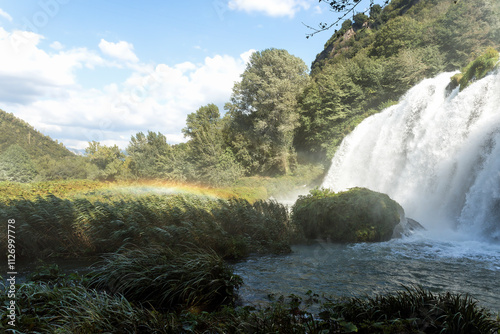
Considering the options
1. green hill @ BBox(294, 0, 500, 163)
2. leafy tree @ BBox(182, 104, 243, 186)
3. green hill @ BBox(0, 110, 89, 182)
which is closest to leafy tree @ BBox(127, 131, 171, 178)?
leafy tree @ BBox(182, 104, 243, 186)

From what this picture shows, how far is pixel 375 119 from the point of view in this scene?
22922 millimetres

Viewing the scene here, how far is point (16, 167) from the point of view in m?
39.2

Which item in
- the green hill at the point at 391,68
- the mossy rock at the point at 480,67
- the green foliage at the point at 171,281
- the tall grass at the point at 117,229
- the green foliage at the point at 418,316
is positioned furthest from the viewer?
the green hill at the point at 391,68

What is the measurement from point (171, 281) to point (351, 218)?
789 centimetres

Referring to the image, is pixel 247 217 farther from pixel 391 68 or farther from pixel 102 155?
pixel 102 155

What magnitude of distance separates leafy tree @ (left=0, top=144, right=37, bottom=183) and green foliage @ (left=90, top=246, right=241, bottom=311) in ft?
139

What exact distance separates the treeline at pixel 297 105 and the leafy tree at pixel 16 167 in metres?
0.16

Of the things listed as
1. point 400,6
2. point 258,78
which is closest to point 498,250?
point 258,78

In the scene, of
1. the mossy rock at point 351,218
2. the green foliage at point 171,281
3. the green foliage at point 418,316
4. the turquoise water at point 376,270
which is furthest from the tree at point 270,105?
the green foliage at point 418,316

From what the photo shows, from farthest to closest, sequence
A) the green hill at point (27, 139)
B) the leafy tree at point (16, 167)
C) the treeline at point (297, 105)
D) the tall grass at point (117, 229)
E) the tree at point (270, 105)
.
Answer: the green hill at point (27, 139) < the leafy tree at point (16, 167) < the tree at point (270, 105) < the treeline at point (297, 105) < the tall grass at point (117, 229)

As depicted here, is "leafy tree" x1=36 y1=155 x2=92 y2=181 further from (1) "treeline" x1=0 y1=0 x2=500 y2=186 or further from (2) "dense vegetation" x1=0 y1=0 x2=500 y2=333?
(2) "dense vegetation" x1=0 y1=0 x2=500 y2=333

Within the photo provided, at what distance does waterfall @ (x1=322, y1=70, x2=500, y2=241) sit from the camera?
11031 millimetres

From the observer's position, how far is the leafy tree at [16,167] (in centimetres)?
3809

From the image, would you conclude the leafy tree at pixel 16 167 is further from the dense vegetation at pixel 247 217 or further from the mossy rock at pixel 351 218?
the mossy rock at pixel 351 218
